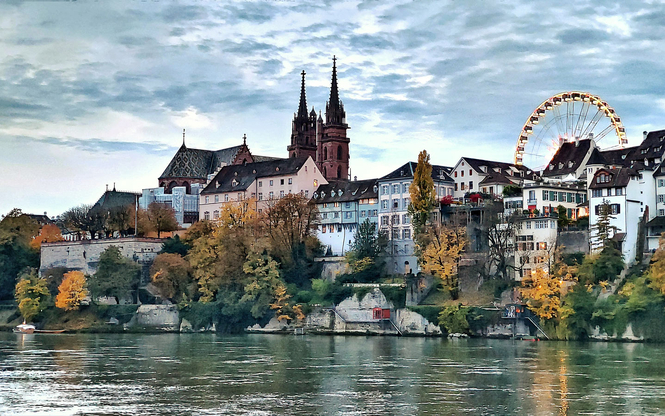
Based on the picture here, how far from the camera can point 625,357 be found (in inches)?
2655

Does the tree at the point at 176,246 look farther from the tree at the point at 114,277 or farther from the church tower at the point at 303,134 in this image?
the church tower at the point at 303,134

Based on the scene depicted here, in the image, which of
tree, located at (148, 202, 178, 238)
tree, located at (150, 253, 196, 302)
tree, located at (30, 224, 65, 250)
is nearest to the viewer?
tree, located at (150, 253, 196, 302)

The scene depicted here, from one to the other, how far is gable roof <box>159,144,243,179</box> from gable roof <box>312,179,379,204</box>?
27.5 meters

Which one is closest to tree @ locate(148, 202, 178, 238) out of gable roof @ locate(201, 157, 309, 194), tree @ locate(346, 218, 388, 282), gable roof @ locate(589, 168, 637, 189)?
gable roof @ locate(201, 157, 309, 194)

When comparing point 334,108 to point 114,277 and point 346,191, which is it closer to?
point 346,191

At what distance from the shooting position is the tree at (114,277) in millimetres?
108188

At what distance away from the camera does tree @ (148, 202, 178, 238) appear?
130m

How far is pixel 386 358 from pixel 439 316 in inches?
866

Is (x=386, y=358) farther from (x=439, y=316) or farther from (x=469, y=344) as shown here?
(x=439, y=316)

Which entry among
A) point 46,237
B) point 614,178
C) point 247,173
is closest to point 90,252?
point 46,237

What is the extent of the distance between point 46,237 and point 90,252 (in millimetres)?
14467

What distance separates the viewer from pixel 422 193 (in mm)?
103312

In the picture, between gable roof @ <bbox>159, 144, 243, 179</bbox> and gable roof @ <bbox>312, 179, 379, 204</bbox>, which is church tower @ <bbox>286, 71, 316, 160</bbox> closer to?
gable roof @ <bbox>159, 144, 243, 179</bbox>

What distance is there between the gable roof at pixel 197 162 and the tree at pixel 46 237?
55.0ft
